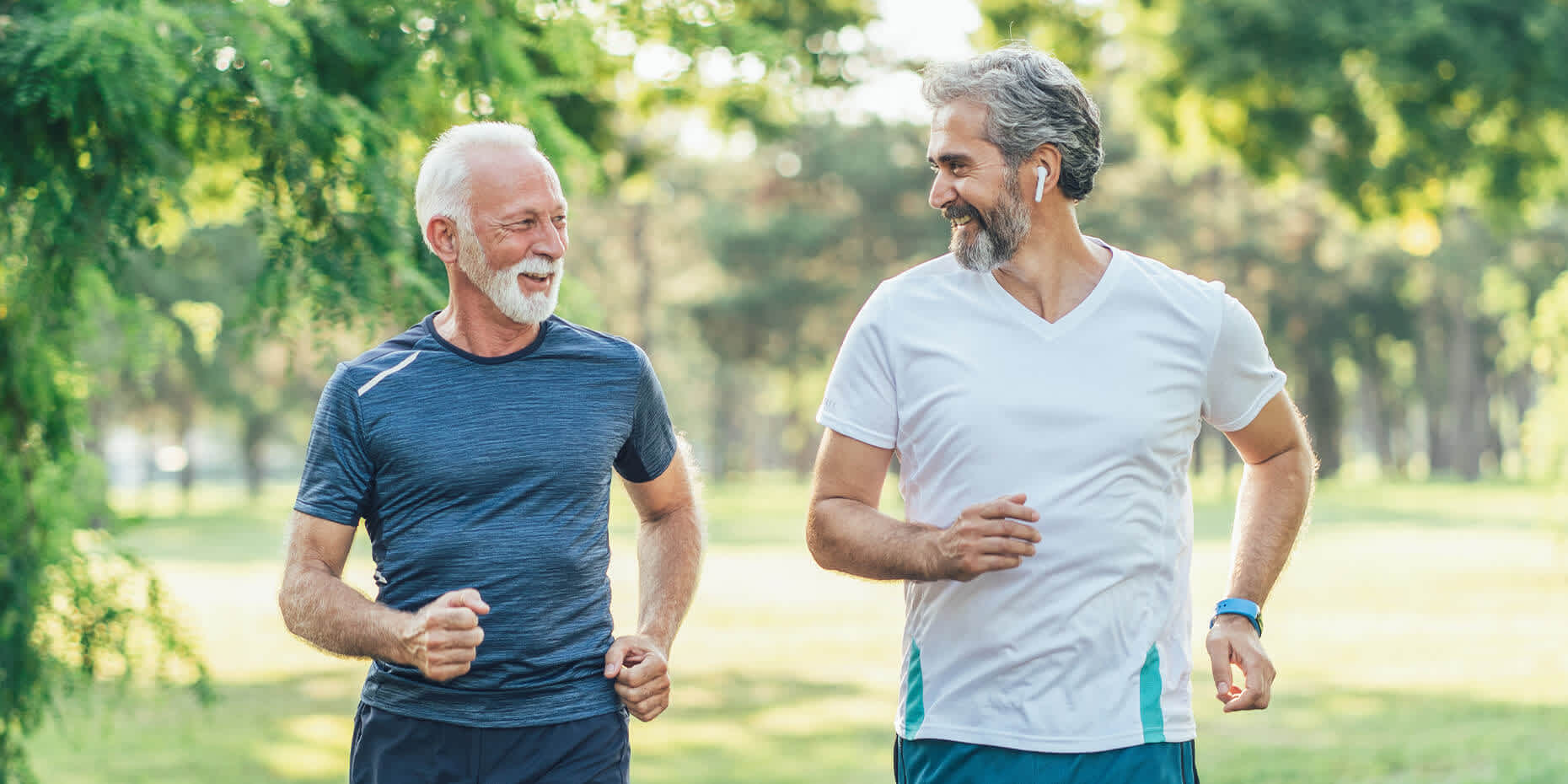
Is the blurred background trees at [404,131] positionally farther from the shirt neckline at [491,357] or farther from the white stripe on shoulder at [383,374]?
the white stripe on shoulder at [383,374]

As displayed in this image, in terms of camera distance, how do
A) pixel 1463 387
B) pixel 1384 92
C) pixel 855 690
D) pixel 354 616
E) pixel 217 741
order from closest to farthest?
pixel 354 616
pixel 217 741
pixel 1384 92
pixel 855 690
pixel 1463 387

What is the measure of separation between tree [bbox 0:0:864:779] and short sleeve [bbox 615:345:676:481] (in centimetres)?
159

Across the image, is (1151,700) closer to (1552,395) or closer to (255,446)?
(1552,395)

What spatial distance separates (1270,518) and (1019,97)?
39.9 inches

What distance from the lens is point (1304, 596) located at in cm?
2102

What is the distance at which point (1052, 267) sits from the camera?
3.30 meters

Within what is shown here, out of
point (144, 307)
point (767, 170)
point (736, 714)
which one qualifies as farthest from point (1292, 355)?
point (144, 307)

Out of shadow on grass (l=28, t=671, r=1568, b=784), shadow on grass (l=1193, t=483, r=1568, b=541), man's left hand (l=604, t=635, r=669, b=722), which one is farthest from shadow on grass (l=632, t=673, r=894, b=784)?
shadow on grass (l=1193, t=483, r=1568, b=541)

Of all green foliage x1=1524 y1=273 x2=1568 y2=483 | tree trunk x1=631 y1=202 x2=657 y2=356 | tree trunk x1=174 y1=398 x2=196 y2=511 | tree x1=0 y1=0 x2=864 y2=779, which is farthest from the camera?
tree trunk x1=631 y1=202 x2=657 y2=356

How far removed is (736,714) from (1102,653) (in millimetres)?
9503

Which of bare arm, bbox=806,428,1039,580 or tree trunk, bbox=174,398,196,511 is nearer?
bare arm, bbox=806,428,1039,580

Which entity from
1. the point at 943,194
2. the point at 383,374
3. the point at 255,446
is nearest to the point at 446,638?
the point at 383,374

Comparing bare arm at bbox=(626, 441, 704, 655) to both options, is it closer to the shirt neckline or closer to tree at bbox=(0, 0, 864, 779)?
the shirt neckline

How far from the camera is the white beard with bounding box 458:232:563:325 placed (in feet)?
10.3
